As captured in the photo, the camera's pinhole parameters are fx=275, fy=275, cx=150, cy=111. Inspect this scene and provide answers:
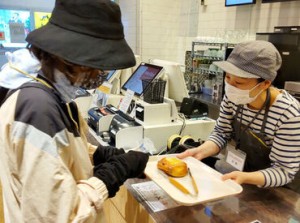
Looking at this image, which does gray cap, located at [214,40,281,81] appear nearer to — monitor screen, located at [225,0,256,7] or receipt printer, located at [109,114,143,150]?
receipt printer, located at [109,114,143,150]

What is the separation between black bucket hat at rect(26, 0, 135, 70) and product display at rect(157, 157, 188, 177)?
0.56 meters

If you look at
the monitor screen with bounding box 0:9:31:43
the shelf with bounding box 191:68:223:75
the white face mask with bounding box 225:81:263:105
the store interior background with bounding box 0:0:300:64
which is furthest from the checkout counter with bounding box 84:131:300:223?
the monitor screen with bounding box 0:9:31:43

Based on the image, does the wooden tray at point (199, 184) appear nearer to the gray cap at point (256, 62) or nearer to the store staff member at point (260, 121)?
the store staff member at point (260, 121)

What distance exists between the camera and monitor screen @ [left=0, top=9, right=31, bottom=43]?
12.9ft

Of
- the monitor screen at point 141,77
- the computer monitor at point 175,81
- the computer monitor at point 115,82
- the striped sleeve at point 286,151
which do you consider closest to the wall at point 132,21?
the computer monitor at point 115,82

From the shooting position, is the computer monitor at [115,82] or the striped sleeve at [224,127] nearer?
the striped sleeve at [224,127]

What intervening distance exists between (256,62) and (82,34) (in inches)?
28.6

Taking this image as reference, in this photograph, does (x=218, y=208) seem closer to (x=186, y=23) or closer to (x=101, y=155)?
(x=101, y=155)

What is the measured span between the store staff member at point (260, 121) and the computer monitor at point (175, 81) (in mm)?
723

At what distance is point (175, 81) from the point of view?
6.75 feet

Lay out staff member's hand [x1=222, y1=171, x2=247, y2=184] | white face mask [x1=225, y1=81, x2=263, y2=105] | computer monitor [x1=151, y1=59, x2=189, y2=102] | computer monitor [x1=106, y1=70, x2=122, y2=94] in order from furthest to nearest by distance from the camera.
Answer: computer monitor [x1=106, y1=70, x2=122, y2=94]
computer monitor [x1=151, y1=59, x2=189, y2=102]
white face mask [x1=225, y1=81, x2=263, y2=105]
staff member's hand [x1=222, y1=171, x2=247, y2=184]

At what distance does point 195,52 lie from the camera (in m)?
3.71

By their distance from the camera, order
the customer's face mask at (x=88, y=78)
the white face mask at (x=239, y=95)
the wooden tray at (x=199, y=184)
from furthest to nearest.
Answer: the white face mask at (x=239, y=95)
the wooden tray at (x=199, y=184)
the customer's face mask at (x=88, y=78)

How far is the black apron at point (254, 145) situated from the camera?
120 cm
